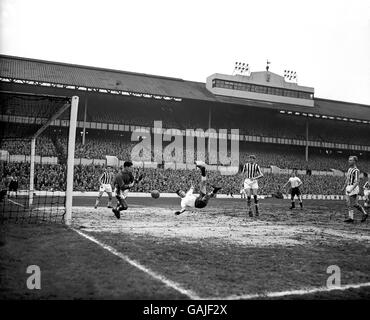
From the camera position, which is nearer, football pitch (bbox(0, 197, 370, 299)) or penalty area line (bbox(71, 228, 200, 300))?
penalty area line (bbox(71, 228, 200, 300))

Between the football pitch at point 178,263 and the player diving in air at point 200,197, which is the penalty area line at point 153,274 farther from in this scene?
the player diving in air at point 200,197

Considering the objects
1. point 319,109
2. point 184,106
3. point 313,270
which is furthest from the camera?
point 319,109

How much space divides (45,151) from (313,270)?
33836 millimetres

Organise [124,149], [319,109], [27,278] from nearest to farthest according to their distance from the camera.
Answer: [27,278] → [124,149] → [319,109]

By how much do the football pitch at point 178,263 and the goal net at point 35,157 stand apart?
2.81 m

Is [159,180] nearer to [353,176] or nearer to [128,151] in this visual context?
[128,151]

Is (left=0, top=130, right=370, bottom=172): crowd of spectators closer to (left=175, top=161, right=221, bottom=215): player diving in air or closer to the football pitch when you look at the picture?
(left=175, top=161, right=221, bottom=215): player diving in air

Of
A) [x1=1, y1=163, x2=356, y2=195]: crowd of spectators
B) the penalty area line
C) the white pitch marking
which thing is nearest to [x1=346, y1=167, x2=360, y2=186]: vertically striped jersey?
the white pitch marking

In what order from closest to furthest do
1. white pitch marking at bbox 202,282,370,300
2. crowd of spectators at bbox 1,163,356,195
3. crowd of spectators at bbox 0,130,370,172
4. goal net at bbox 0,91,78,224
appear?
1. white pitch marking at bbox 202,282,370,300
2. goal net at bbox 0,91,78,224
3. crowd of spectators at bbox 1,163,356,195
4. crowd of spectators at bbox 0,130,370,172

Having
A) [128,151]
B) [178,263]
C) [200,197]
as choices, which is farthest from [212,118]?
[178,263]

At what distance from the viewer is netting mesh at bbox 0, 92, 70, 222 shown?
39.0 ft
